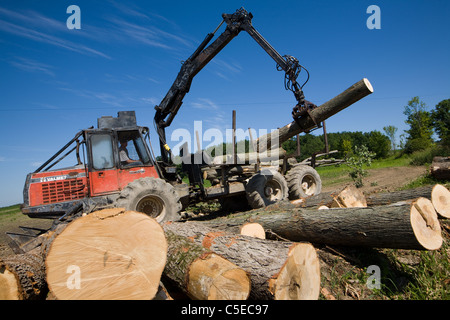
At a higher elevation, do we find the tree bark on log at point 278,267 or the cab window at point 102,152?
the cab window at point 102,152

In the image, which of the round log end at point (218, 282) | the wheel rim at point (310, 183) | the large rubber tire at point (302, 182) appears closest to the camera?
the round log end at point (218, 282)

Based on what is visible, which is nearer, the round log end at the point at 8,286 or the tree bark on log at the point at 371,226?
the round log end at the point at 8,286

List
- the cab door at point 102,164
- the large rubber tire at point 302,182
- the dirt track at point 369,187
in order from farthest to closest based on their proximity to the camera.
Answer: the dirt track at point 369,187 → the large rubber tire at point 302,182 → the cab door at point 102,164

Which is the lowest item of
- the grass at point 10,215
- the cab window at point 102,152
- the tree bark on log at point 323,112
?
the grass at point 10,215

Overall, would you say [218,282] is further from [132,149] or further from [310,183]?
[310,183]

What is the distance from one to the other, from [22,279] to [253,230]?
2964 millimetres

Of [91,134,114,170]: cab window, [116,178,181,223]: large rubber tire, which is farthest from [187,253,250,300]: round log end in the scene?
[91,134,114,170]: cab window

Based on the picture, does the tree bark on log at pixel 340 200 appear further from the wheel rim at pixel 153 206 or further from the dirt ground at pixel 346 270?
the wheel rim at pixel 153 206

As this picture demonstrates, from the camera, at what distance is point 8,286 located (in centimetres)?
251

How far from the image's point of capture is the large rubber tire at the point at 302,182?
27.6ft

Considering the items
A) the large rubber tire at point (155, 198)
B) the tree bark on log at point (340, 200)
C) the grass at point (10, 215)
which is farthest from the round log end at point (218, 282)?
the grass at point (10, 215)
